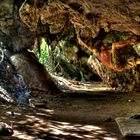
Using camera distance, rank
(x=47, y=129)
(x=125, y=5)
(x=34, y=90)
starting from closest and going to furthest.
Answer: (x=47, y=129) < (x=125, y=5) < (x=34, y=90)

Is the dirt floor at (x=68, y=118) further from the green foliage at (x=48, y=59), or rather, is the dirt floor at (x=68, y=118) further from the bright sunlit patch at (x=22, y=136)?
the green foliage at (x=48, y=59)

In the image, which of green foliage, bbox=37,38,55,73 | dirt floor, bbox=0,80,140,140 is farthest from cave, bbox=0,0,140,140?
green foliage, bbox=37,38,55,73

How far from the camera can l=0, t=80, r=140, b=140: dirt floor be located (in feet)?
28.5

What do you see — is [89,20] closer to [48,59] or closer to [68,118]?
[68,118]

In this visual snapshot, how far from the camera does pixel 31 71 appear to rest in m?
19.2

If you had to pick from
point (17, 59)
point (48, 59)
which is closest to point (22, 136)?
point (17, 59)

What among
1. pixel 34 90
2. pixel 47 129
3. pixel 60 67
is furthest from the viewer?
pixel 60 67

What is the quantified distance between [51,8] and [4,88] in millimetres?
4284

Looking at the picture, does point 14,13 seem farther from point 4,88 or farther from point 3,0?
point 4,88

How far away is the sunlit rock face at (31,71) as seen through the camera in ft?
61.8

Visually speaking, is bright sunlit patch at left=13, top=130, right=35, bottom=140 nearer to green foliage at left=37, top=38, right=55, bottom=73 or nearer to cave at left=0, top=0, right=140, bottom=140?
cave at left=0, top=0, right=140, bottom=140

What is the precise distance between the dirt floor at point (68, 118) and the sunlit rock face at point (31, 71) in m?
2.93

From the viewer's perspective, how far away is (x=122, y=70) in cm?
2144

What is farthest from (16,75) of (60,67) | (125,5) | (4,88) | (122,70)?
(60,67)
